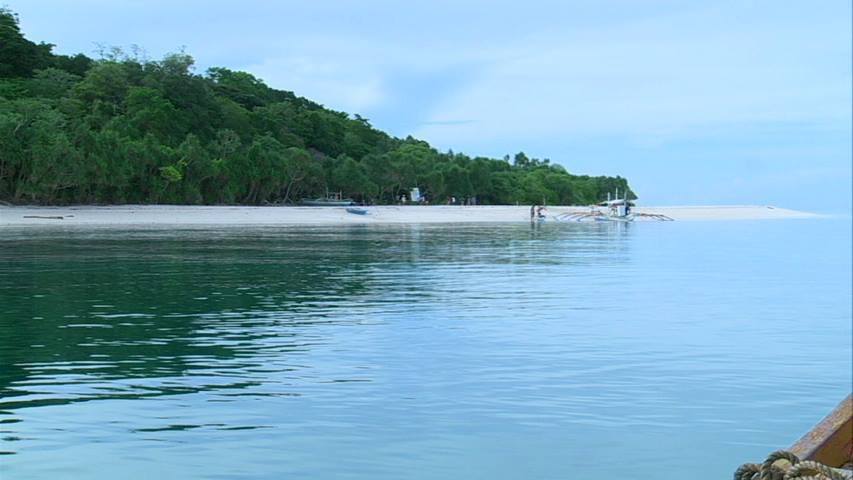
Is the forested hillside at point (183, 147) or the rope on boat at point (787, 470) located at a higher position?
the forested hillside at point (183, 147)

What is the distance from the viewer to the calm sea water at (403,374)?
8.96m

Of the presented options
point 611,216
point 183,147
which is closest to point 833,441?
point 183,147

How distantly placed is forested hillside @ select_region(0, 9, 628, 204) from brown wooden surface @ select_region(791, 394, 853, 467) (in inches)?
2615

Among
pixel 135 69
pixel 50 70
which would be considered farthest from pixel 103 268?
pixel 135 69

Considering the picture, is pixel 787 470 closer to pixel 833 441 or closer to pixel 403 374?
pixel 833 441

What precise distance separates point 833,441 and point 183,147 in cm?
8908

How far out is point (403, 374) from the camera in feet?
41.9

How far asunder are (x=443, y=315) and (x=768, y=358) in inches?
263

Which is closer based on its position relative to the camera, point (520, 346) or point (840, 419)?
point (840, 419)

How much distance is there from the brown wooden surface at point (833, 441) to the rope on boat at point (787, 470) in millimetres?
291

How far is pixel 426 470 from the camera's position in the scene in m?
8.52

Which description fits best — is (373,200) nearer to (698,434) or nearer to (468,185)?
(468,185)

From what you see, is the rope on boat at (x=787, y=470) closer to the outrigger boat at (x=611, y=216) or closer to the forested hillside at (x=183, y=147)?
the forested hillside at (x=183, y=147)

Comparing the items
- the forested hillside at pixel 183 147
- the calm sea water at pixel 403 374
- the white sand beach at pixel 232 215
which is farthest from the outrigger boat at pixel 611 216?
the calm sea water at pixel 403 374
